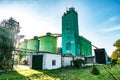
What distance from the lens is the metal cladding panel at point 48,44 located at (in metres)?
46.3

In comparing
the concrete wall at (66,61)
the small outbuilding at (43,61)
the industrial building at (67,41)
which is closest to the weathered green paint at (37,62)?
the small outbuilding at (43,61)

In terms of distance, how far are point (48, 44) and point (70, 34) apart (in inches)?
381

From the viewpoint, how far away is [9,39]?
1791 centimetres

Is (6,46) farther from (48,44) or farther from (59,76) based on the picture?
(48,44)

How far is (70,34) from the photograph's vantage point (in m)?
41.5

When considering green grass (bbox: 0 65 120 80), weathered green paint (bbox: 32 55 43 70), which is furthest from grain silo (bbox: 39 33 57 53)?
green grass (bbox: 0 65 120 80)

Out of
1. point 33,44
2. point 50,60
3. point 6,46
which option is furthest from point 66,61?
point 33,44

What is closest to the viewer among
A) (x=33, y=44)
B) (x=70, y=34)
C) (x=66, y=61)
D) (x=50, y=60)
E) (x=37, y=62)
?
(x=37, y=62)

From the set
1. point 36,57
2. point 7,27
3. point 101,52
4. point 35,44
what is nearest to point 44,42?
point 35,44

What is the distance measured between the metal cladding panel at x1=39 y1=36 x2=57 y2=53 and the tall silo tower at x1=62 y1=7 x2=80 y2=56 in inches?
226

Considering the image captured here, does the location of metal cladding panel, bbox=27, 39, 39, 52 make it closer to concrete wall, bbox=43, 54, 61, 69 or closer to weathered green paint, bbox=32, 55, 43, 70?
concrete wall, bbox=43, 54, 61, 69

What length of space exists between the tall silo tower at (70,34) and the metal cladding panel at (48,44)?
574 centimetres

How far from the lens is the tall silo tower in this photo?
40.9 m

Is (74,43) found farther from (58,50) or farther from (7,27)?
(7,27)
